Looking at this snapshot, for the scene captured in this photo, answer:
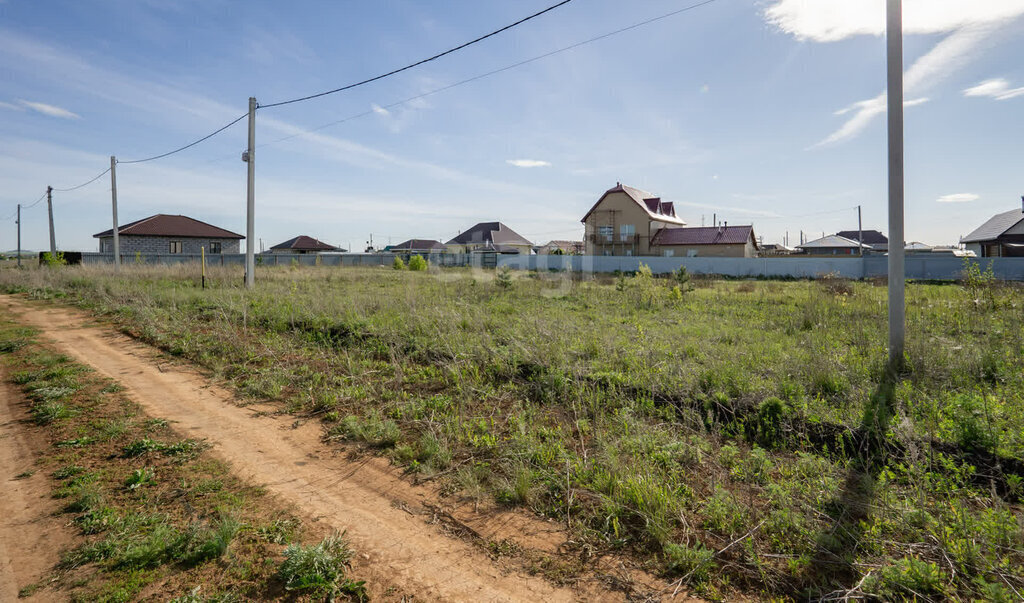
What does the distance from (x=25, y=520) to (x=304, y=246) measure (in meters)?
59.8

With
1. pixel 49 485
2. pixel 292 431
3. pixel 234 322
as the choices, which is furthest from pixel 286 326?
pixel 49 485

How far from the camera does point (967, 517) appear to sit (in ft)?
9.15

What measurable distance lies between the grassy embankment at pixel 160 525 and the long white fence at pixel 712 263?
22.8m

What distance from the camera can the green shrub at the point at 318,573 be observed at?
96.9 inches

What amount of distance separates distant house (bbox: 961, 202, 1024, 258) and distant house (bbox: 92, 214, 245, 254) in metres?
58.8

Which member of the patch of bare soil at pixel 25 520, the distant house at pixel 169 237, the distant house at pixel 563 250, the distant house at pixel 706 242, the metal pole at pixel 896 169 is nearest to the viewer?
the patch of bare soil at pixel 25 520

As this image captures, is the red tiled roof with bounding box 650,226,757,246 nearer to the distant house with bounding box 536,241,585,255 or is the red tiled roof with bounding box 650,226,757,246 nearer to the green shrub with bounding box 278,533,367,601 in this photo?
the distant house with bounding box 536,241,585,255

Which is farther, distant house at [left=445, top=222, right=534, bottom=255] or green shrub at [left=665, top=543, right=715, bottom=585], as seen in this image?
distant house at [left=445, top=222, right=534, bottom=255]

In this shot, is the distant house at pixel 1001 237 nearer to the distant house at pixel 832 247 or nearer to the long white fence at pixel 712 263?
the long white fence at pixel 712 263

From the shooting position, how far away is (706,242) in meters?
42.1

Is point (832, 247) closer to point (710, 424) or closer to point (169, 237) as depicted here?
point (710, 424)

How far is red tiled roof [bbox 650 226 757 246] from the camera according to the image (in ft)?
136

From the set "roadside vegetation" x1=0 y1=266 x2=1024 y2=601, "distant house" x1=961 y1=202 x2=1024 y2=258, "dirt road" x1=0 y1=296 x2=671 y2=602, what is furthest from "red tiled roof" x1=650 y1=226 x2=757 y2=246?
"dirt road" x1=0 y1=296 x2=671 y2=602

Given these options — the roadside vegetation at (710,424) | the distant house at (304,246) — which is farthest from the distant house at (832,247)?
the distant house at (304,246)
